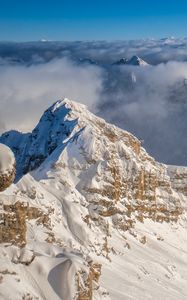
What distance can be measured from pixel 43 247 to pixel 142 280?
58819 mm

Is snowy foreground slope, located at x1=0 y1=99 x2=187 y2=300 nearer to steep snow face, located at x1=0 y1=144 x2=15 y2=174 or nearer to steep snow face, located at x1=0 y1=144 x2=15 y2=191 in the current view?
steep snow face, located at x1=0 y1=144 x2=15 y2=191

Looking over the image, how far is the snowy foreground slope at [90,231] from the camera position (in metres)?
78.7

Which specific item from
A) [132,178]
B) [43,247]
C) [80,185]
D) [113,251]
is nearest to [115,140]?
[132,178]

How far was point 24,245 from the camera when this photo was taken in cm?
8156

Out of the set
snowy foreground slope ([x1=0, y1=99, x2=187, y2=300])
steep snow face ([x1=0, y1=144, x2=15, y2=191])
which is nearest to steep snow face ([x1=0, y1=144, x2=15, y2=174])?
steep snow face ([x1=0, y1=144, x2=15, y2=191])

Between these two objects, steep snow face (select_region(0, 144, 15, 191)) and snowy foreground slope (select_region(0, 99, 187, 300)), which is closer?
steep snow face (select_region(0, 144, 15, 191))

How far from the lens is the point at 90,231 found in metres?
154

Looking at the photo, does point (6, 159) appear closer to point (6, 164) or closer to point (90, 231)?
point (6, 164)

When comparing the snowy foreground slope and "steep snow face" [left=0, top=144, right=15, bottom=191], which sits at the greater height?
"steep snow face" [left=0, top=144, right=15, bottom=191]

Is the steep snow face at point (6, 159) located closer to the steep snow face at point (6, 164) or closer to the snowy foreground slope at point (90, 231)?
the steep snow face at point (6, 164)

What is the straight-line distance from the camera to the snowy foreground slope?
78.7 m

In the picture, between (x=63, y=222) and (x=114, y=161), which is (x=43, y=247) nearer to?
(x=63, y=222)

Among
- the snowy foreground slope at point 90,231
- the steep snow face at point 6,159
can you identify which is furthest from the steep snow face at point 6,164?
the snowy foreground slope at point 90,231

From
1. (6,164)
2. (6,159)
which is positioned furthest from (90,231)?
(6,159)
